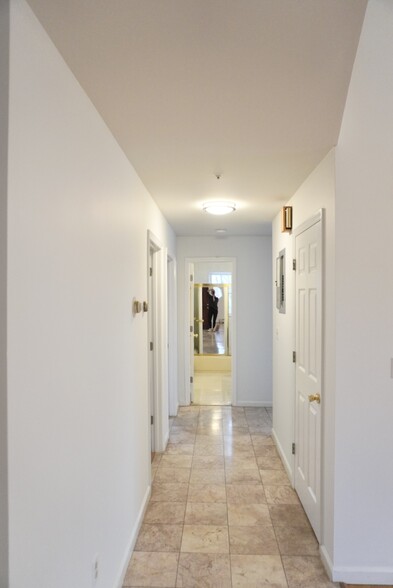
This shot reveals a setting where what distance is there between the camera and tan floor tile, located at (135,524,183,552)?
235 cm

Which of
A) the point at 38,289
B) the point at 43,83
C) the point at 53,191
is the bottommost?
the point at 38,289

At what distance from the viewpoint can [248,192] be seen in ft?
9.84

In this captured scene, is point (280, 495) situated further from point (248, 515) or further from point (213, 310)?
point (213, 310)

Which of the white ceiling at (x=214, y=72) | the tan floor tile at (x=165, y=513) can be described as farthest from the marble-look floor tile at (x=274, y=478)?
the white ceiling at (x=214, y=72)

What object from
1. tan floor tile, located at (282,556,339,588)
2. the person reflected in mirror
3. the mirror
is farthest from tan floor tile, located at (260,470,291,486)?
the person reflected in mirror

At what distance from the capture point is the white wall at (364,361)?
196cm

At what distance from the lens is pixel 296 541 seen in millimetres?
2408

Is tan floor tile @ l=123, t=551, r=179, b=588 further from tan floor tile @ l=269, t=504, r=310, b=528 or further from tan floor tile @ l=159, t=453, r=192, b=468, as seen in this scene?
tan floor tile @ l=159, t=453, r=192, b=468

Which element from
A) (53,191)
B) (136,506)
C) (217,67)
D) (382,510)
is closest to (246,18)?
(217,67)

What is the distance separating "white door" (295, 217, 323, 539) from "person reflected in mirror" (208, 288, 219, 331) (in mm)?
5318

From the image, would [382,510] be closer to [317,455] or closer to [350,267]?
[317,455]

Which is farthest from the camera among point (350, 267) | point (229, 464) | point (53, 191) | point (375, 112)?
point (229, 464)

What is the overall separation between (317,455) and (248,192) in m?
1.93

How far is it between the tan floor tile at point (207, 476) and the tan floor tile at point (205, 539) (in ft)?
2.05
